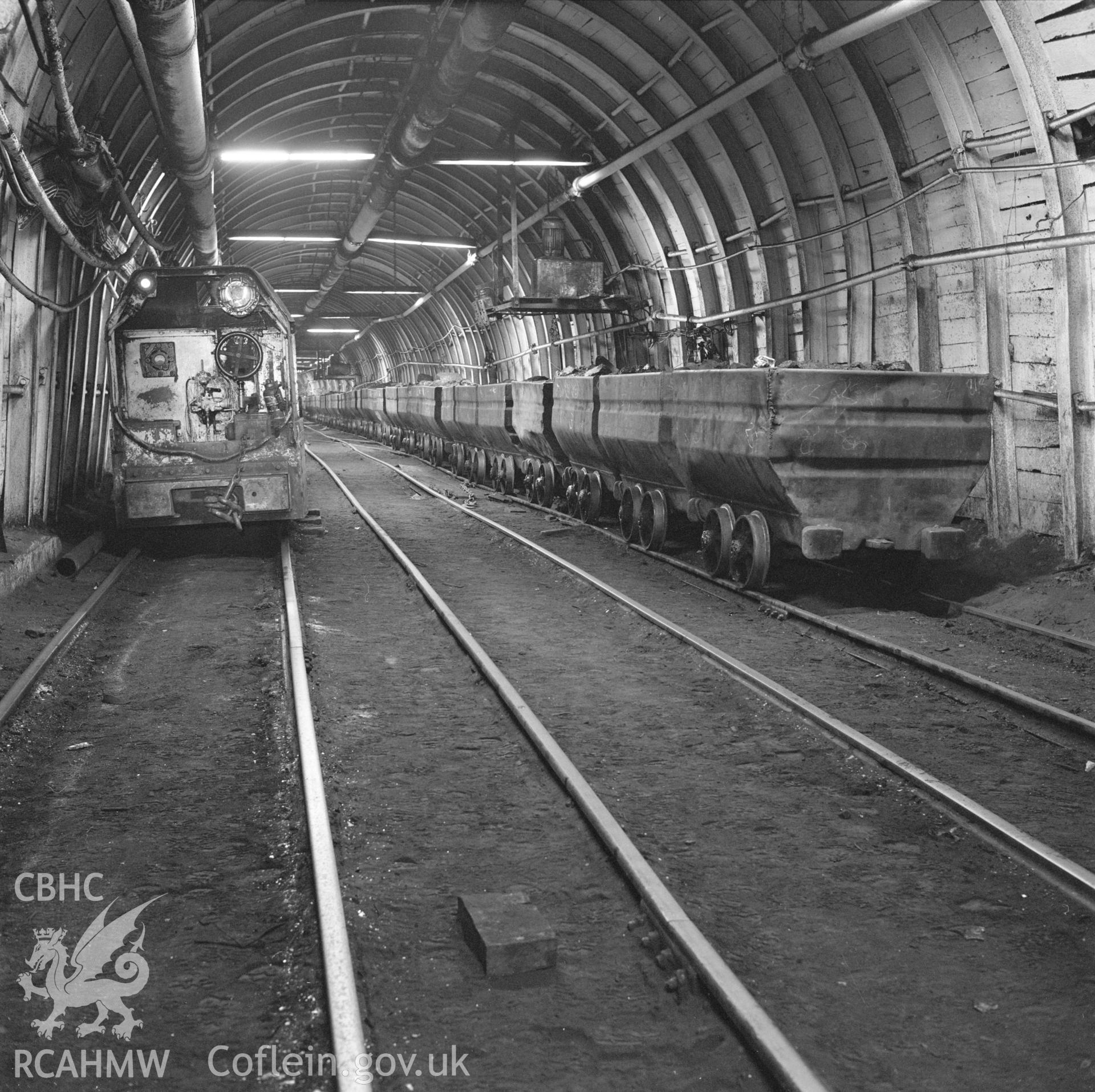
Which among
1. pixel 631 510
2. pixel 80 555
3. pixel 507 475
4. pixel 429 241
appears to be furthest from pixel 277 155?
pixel 429 241

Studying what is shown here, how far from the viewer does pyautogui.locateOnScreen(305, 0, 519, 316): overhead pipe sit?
11688 mm

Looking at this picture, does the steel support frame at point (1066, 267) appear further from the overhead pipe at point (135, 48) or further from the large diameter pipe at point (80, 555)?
the large diameter pipe at point (80, 555)

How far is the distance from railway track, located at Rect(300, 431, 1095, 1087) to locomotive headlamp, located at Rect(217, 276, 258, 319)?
357 centimetres

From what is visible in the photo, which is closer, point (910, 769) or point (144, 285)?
point (910, 769)

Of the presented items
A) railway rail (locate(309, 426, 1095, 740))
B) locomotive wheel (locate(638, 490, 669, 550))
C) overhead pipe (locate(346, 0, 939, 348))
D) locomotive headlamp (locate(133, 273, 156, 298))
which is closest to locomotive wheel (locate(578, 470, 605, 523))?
locomotive wheel (locate(638, 490, 669, 550))

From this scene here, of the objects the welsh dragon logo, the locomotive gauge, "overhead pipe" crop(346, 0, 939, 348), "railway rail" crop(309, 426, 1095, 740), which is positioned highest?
"overhead pipe" crop(346, 0, 939, 348)

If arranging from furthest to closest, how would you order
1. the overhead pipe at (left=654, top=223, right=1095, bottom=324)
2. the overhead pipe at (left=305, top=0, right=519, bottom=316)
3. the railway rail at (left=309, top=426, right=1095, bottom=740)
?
the overhead pipe at (left=305, top=0, right=519, bottom=316) → the overhead pipe at (left=654, top=223, right=1095, bottom=324) → the railway rail at (left=309, top=426, right=1095, bottom=740)

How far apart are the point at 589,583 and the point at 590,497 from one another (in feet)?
14.9

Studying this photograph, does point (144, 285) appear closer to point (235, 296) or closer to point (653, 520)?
point (235, 296)

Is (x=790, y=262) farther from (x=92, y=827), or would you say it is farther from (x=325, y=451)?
(x=325, y=451)

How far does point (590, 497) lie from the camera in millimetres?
14047

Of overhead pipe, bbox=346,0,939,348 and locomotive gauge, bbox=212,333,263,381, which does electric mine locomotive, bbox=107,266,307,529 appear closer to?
locomotive gauge, bbox=212,333,263,381

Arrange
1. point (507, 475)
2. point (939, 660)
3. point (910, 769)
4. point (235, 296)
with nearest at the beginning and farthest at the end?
point (910, 769)
point (939, 660)
point (235, 296)
point (507, 475)

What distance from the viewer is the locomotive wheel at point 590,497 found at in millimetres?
13914
